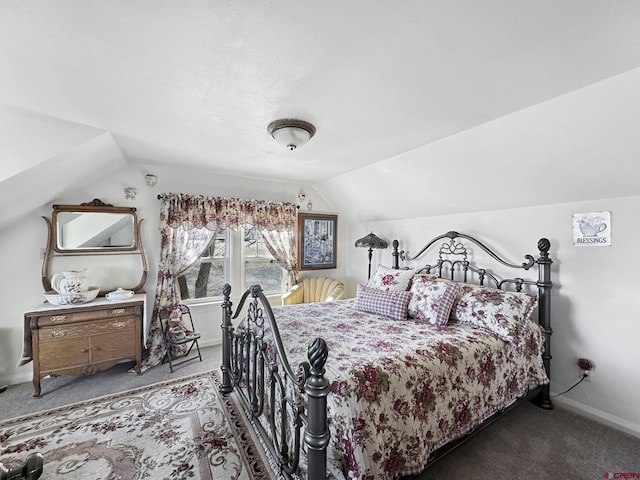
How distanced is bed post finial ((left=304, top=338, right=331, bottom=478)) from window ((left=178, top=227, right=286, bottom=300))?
3128 mm

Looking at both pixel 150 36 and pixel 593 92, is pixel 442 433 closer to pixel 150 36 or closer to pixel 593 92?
pixel 593 92

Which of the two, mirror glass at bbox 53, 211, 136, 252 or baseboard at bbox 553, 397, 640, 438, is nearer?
baseboard at bbox 553, 397, 640, 438

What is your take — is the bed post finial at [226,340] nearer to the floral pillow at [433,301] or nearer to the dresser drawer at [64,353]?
the dresser drawer at [64,353]

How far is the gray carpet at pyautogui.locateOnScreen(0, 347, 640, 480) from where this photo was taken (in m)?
1.81

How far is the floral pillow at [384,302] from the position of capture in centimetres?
278

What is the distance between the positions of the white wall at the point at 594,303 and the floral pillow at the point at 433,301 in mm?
836

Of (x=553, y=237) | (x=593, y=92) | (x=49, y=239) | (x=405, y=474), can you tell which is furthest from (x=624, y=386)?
(x=49, y=239)

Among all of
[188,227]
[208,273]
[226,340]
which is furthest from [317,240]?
[226,340]

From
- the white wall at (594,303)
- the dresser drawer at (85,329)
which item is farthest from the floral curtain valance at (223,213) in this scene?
the white wall at (594,303)

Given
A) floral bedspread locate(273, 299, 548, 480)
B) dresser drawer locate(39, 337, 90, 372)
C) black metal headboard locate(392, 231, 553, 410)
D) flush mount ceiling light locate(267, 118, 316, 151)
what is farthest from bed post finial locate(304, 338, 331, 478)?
dresser drawer locate(39, 337, 90, 372)

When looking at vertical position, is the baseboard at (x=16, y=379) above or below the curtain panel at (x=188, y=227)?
below

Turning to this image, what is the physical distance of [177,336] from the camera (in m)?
3.32

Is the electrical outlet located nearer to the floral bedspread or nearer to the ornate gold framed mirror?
the floral bedspread

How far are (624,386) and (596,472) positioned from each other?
841 mm
